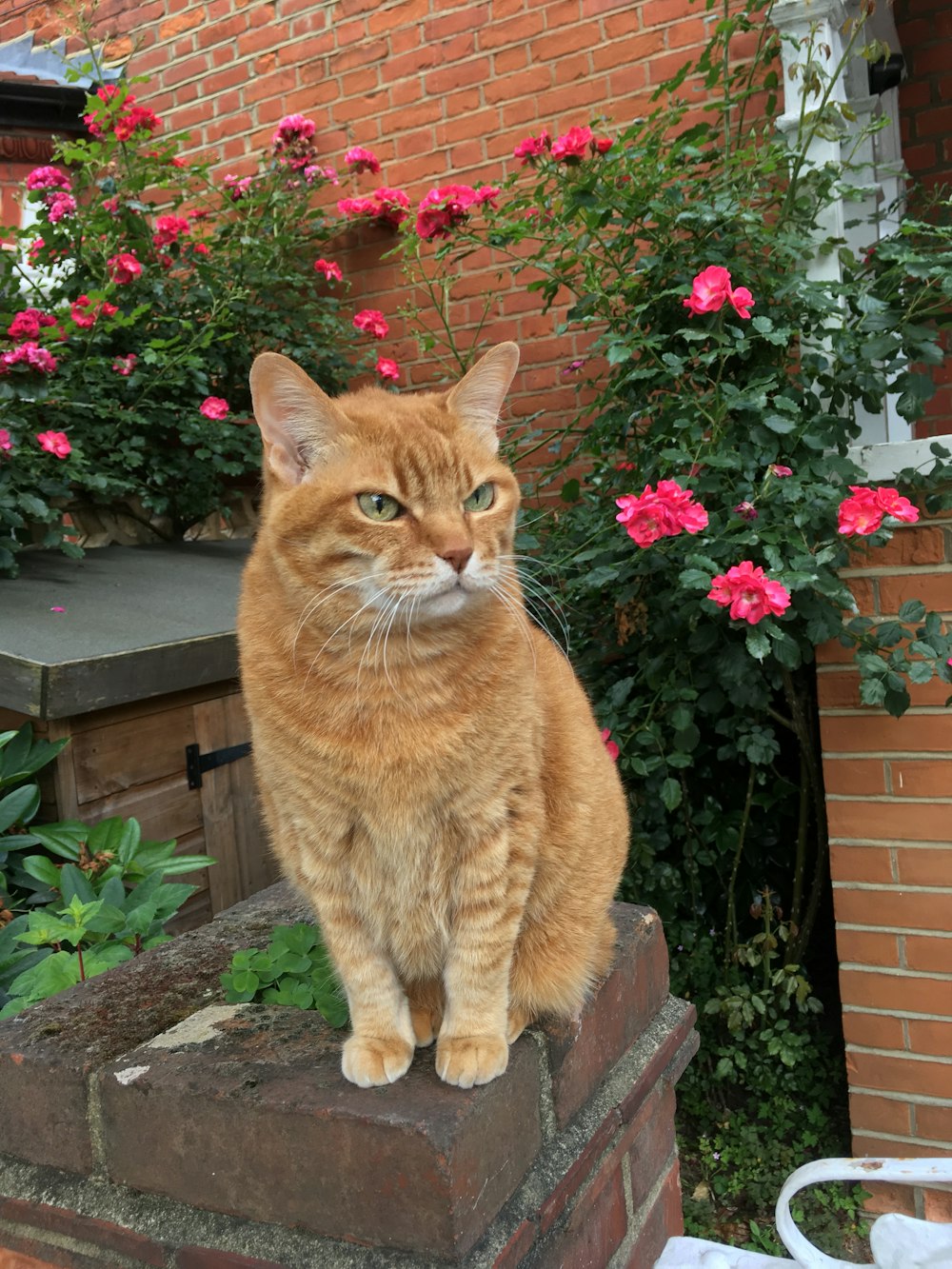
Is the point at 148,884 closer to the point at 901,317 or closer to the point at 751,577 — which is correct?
the point at 751,577

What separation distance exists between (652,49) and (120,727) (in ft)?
10.4

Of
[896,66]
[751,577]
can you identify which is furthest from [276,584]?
[896,66]

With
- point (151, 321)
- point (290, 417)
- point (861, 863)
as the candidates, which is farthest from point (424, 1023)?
point (151, 321)

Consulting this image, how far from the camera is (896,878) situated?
2428 millimetres

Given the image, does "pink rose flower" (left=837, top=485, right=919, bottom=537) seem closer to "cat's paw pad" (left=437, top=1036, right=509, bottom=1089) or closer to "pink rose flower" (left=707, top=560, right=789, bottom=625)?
"pink rose flower" (left=707, top=560, right=789, bottom=625)

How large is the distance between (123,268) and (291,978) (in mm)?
2923

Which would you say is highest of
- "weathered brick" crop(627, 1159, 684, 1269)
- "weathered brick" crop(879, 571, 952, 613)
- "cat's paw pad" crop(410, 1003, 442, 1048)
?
"weathered brick" crop(879, 571, 952, 613)

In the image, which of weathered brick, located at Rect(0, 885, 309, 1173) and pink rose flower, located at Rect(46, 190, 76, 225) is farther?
pink rose flower, located at Rect(46, 190, 76, 225)

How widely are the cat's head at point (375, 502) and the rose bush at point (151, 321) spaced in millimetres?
1866

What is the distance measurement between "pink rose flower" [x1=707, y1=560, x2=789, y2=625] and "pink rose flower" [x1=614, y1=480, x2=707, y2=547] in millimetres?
135

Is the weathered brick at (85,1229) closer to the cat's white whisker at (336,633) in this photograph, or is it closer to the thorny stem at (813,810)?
the cat's white whisker at (336,633)

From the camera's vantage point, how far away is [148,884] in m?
1.89

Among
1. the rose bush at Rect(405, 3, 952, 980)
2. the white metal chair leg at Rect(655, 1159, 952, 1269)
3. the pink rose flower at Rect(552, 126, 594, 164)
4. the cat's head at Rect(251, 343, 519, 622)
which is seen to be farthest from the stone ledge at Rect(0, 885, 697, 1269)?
the pink rose flower at Rect(552, 126, 594, 164)

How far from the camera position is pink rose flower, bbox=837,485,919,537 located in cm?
195
